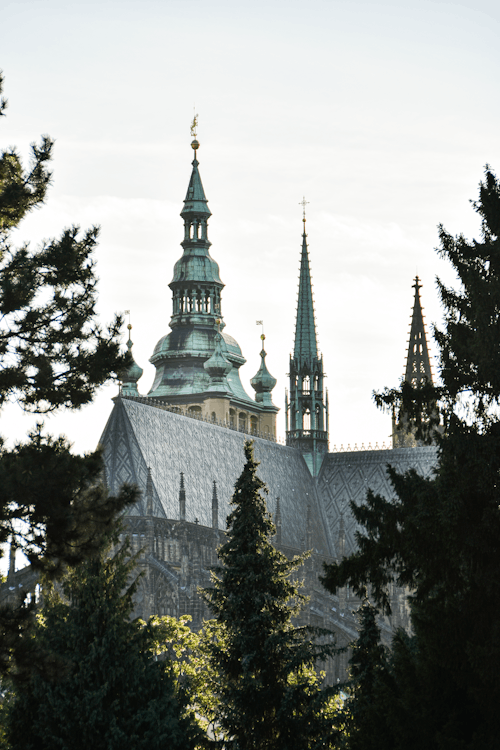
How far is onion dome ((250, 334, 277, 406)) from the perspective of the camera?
113562 mm

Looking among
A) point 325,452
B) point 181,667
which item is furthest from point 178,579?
point 325,452

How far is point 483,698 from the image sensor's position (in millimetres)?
20906

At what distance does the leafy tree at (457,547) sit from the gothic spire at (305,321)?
72851 millimetres

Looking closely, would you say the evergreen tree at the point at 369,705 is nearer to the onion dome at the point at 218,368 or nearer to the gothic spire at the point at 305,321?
the gothic spire at the point at 305,321

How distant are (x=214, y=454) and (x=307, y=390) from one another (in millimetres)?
18028

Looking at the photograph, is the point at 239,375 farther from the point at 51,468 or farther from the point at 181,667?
the point at 51,468

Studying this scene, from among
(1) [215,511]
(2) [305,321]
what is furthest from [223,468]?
(2) [305,321]

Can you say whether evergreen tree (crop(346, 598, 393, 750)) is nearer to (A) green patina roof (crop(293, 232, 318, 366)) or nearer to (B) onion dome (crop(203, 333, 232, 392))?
(A) green patina roof (crop(293, 232, 318, 366))

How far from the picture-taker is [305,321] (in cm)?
9812

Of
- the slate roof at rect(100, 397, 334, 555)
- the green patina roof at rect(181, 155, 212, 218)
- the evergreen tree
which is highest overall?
the green patina roof at rect(181, 155, 212, 218)

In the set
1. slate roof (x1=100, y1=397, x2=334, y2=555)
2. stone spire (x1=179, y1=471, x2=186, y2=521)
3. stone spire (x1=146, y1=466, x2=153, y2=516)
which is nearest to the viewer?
stone spire (x1=146, y1=466, x2=153, y2=516)

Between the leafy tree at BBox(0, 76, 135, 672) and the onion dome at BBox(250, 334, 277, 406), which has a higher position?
the onion dome at BBox(250, 334, 277, 406)

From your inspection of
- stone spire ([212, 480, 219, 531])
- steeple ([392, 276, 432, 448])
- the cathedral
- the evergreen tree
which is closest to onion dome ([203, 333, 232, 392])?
the cathedral

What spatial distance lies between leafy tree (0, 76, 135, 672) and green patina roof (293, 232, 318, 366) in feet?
236
